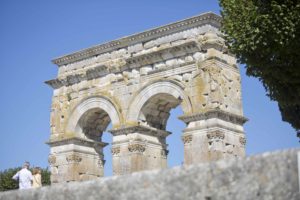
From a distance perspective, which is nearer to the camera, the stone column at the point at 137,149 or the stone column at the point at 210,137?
the stone column at the point at 210,137

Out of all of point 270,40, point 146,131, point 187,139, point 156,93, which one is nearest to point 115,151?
point 146,131

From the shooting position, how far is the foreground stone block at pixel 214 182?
378 centimetres

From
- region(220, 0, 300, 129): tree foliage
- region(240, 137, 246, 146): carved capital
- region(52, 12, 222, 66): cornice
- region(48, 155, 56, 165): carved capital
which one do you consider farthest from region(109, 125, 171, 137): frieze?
region(220, 0, 300, 129): tree foliage

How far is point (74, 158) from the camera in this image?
2481 centimetres

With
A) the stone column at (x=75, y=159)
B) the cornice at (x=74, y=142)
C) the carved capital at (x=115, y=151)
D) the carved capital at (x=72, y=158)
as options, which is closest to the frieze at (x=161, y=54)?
the carved capital at (x=115, y=151)

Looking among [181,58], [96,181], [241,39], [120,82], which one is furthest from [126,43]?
[96,181]

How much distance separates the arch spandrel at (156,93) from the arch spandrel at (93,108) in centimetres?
91

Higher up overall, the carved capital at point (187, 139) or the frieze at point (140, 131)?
the frieze at point (140, 131)

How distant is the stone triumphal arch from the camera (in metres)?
20.7

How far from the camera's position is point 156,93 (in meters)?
22.3

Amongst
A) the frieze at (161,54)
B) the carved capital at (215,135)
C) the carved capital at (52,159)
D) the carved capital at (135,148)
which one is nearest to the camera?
the carved capital at (215,135)

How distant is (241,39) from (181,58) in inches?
257

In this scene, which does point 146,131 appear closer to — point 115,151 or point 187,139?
point 115,151

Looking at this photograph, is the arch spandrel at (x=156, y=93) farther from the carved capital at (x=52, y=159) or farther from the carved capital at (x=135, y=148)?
the carved capital at (x=52, y=159)
